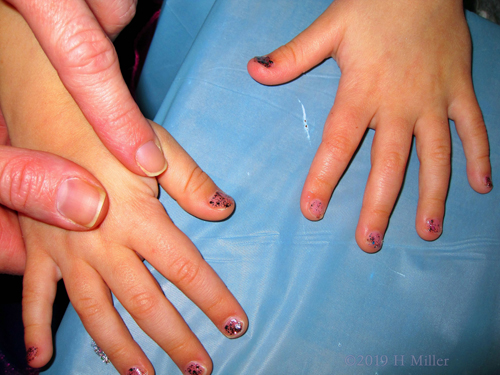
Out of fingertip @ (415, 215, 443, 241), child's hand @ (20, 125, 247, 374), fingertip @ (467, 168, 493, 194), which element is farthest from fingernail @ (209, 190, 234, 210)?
fingertip @ (467, 168, 493, 194)

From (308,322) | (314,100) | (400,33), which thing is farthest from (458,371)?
(400,33)

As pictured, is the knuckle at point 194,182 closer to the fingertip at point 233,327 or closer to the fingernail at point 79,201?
the fingernail at point 79,201

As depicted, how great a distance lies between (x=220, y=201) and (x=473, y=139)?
2.17ft

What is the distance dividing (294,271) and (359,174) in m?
0.29

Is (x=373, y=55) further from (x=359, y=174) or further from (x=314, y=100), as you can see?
(x=359, y=174)

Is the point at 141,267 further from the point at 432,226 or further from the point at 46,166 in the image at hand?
the point at 432,226

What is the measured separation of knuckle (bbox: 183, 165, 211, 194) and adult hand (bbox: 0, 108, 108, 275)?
16 centimetres

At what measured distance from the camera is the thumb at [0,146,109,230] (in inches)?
20.8

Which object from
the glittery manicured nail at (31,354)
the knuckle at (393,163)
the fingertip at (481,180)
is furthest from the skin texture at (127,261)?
the fingertip at (481,180)

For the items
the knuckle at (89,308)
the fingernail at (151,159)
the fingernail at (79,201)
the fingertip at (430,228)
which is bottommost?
the knuckle at (89,308)

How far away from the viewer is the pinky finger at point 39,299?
2.19ft

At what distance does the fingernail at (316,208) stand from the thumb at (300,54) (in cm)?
31

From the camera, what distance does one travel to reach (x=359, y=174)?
2.45 feet

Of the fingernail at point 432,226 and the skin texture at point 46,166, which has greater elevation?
the skin texture at point 46,166
